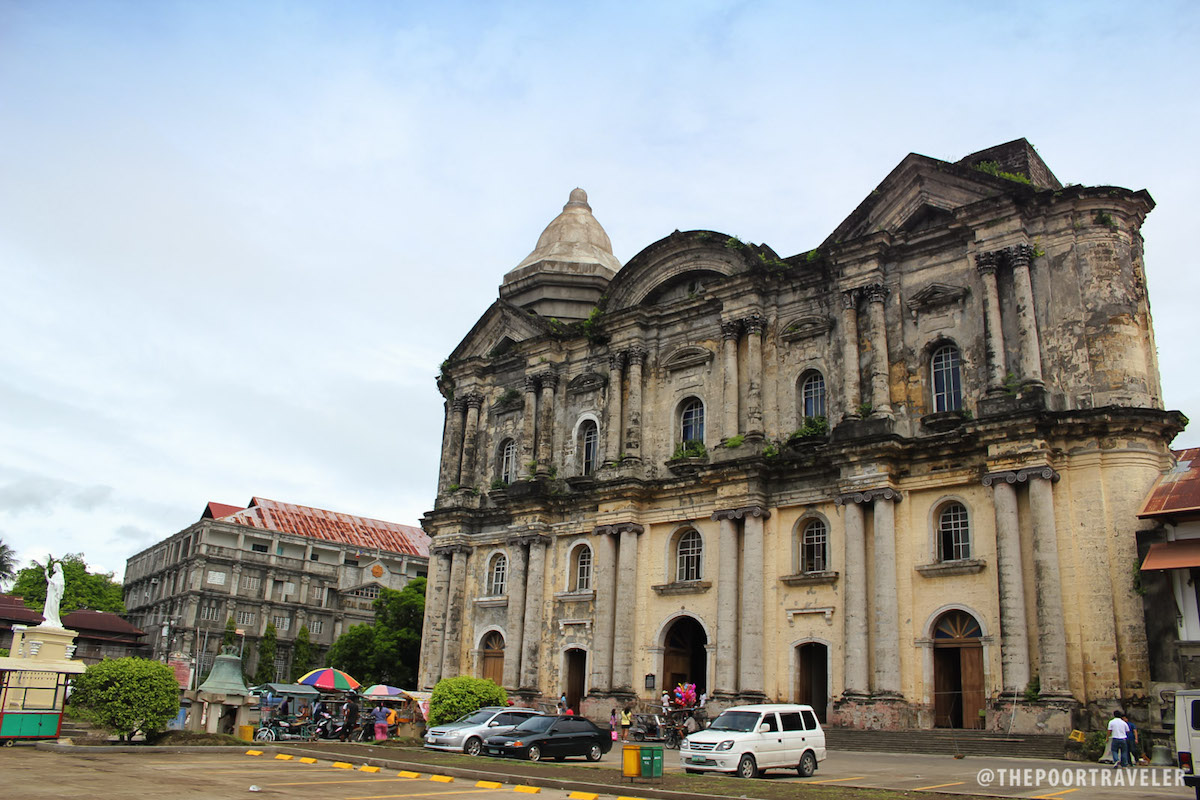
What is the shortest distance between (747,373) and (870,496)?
6.22 meters

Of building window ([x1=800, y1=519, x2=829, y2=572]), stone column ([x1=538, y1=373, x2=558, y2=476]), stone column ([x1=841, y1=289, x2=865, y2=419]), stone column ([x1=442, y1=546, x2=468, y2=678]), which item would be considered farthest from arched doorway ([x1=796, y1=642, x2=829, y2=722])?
stone column ([x1=442, y1=546, x2=468, y2=678])

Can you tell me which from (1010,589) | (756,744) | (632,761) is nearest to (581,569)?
(1010,589)

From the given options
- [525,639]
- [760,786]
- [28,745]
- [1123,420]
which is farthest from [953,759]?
[28,745]

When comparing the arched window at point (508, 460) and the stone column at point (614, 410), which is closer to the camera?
the stone column at point (614, 410)

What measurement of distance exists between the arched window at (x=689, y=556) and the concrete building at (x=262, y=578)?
42.3 meters

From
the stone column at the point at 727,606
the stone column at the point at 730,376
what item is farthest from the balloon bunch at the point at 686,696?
the stone column at the point at 730,376

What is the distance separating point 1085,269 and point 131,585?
76.3 metres

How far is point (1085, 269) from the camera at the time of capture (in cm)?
2433

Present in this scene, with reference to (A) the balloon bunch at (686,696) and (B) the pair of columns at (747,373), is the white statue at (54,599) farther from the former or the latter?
(B) the pair of columns at (747,373)

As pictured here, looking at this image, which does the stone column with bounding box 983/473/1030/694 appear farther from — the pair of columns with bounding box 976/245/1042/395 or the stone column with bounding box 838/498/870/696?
the stone column with bounding box 838/498/870/696

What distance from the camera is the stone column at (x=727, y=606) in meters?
27.2

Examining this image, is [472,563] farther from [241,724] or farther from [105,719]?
[105,719]

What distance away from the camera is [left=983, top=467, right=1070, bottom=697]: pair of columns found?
70.8 feet

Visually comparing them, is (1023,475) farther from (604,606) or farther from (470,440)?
(470,440)
